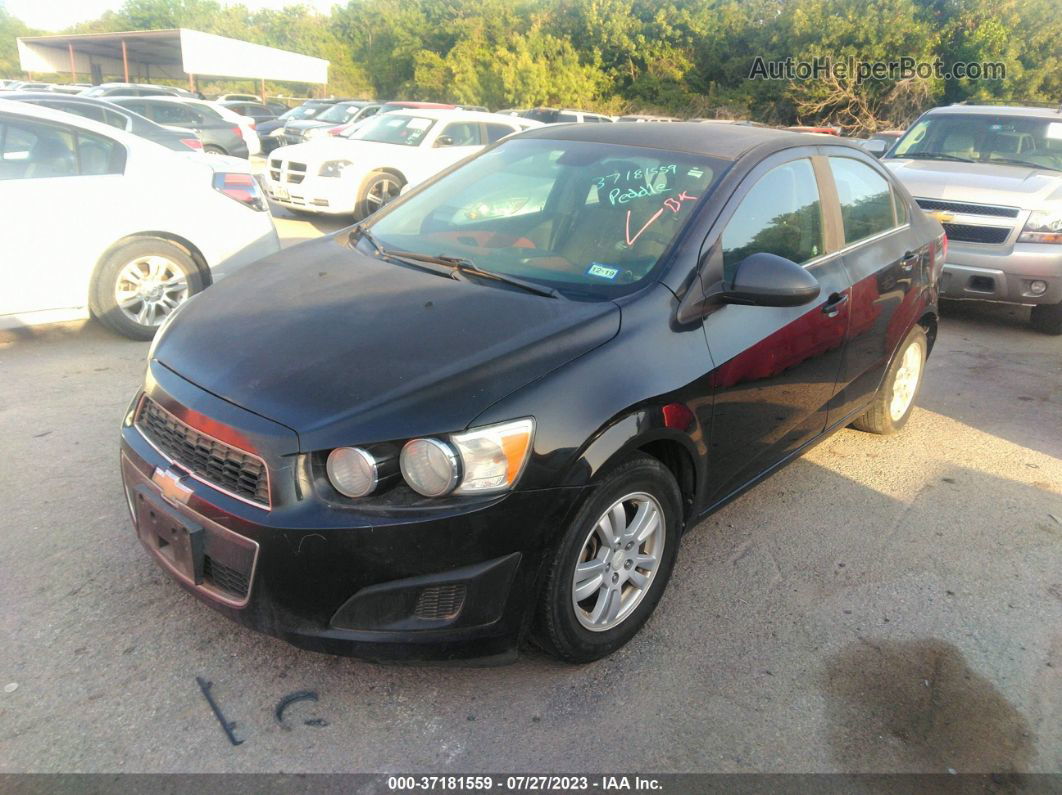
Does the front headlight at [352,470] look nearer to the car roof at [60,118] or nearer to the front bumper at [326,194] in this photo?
the car roof at [60,118]

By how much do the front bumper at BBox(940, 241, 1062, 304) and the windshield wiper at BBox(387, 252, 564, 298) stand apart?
5.24m

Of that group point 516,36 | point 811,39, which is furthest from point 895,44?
point 516,36

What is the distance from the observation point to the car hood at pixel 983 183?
715 cm

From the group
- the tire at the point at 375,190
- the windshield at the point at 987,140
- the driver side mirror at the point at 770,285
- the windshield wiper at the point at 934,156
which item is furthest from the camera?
the tire at the point at 375,190

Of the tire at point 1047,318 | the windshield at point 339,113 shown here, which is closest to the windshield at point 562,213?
the tire at point 1047,318

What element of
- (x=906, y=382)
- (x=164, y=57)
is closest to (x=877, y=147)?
(x=906, y=382)

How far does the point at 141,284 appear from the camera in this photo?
18.9 ft

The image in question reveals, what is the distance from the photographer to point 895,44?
2994 centimetres

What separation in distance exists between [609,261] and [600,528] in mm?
1041

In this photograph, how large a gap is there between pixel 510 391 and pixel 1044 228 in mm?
6317

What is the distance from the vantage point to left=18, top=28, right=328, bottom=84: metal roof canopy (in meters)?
34.7

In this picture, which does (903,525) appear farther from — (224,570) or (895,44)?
(895,44)

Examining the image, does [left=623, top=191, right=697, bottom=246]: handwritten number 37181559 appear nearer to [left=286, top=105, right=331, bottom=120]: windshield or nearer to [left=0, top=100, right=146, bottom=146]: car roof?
[left=0, top=100, right=146, bottom=146]: car roof

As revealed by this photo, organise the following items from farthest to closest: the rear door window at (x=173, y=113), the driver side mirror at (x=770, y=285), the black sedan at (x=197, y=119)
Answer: the rear door window at (x=173, y=113) < the black sedan at (x=197, y=119) < the driver side mirror at (x=770, y=285)
